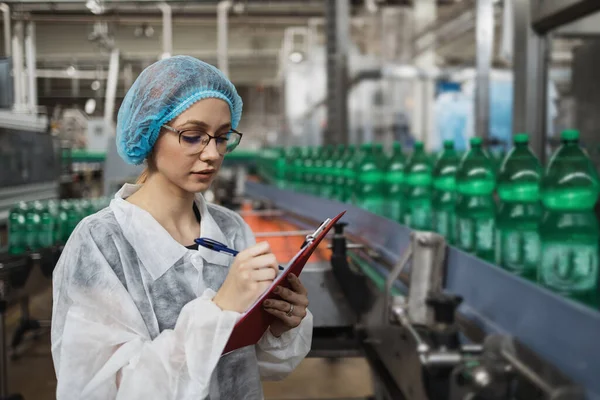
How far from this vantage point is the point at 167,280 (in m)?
0.88

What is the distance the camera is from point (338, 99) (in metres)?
4.87

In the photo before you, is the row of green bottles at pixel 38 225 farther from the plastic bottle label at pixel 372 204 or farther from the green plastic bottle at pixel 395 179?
the green plastic bottle at pixel 395 179

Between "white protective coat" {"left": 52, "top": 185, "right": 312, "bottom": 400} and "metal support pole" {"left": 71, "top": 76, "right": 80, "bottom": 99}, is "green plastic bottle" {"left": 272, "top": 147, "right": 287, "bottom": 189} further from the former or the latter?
"metal support pole" {"left": 71, "top": 76, "right": 80, "bottom": 99}

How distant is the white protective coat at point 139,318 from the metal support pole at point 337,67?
4.02m

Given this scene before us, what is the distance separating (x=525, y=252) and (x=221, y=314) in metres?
0.63

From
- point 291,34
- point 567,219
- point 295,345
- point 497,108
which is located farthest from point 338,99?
point 291,34

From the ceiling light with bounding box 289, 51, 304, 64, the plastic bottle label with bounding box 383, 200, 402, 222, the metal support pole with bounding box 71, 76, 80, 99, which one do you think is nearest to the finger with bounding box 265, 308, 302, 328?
the plastic bottle label with bounding box 383, 200, 402, 222

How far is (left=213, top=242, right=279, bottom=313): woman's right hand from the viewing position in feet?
2.45

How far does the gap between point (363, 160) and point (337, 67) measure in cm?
255

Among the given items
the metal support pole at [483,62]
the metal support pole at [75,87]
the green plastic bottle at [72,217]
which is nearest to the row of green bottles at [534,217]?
the green plastic bottle at [72,217]

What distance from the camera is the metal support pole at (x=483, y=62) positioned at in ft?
11.5

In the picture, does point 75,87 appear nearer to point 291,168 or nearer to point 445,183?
point 291,168

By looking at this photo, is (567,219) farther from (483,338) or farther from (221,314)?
(221,314)

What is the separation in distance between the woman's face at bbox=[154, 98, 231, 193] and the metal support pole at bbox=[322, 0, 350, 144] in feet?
13.2
